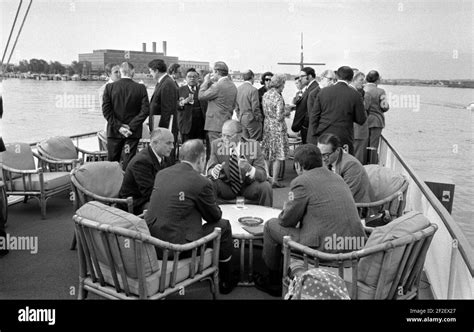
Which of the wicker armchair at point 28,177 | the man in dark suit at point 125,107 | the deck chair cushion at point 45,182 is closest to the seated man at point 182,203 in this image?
the man in dark suit at point 125,107

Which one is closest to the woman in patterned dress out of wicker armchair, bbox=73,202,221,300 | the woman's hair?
the woman's hair

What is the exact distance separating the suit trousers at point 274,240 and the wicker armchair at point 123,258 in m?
0.52

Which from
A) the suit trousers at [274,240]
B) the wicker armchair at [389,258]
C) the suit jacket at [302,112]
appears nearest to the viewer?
the wicker armchair at [389,258]

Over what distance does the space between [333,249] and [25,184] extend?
377 centimetres

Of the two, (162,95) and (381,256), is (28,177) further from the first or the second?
(381,256)

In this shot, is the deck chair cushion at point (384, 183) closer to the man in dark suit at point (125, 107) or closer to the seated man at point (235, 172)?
the seated man at point (235, 172)

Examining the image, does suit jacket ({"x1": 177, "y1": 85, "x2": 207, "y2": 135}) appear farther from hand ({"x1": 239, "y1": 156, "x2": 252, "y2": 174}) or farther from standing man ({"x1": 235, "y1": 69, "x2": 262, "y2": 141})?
hand ({"x1": 239, "y1": 156, "x2": 252, "y2": 174})

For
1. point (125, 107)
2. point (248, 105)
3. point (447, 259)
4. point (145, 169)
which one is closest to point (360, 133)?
point (248, 105)

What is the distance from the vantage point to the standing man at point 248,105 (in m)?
7.14

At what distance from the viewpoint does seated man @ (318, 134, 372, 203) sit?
3885 mm

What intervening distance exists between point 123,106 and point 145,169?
1768 mm
